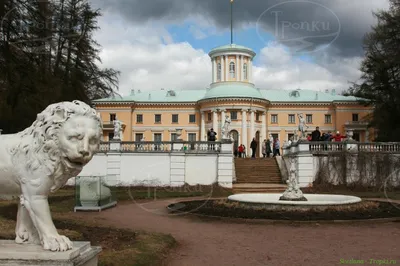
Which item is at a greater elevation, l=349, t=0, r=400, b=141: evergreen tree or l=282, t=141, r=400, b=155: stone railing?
l=349, t=0, r=400, b=141: evergreen tree

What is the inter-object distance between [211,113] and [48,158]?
52.5 m

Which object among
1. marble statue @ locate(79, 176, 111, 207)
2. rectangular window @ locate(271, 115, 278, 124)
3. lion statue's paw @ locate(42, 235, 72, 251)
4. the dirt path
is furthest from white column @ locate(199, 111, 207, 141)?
lion statue's paw @ locate(42, 235, 72, 251)

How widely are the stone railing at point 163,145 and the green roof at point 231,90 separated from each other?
28791 millimetres

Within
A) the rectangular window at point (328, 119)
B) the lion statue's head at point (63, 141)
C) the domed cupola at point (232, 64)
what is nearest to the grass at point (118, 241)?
the lion statue's head at point (63, 141)

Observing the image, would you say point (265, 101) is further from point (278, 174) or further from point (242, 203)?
point (242, 203)

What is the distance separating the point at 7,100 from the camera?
81.9ft

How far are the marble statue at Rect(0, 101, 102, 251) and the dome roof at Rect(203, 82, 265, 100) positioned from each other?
50367 millimetres

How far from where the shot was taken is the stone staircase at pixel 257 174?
2707 cm

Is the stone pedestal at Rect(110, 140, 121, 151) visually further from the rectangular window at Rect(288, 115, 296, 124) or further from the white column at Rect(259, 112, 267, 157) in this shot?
the rectangular window at Rect(288, 115, 296, 124)

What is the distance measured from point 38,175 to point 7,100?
22523 mm

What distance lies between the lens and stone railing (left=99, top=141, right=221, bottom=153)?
27984mm

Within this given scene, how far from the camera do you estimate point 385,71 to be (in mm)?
35188

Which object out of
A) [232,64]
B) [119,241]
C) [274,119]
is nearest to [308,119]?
[274,119]

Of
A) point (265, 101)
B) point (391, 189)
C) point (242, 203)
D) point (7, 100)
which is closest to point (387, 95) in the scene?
point (391, 189)
